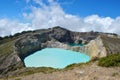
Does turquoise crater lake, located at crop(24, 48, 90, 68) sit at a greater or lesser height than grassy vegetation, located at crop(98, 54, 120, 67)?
lesser

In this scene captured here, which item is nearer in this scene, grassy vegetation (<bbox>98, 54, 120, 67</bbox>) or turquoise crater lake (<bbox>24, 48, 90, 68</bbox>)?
grassy vegetation (<bbox>98, 54, 120, 67</bbox>)

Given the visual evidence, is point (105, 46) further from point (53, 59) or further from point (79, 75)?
point (79, 75)

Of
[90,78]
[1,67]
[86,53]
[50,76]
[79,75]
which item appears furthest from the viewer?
[86,53]

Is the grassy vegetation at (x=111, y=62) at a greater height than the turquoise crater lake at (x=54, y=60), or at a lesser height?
greater

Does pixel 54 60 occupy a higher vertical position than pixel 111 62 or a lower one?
lower

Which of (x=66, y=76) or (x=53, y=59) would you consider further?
(x=53, y=59)

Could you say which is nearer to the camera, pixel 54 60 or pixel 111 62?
pixel 111 62

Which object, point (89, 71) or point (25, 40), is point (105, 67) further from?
point (25, 40)

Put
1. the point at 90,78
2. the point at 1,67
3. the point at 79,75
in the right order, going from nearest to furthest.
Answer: the point at 90,78 → the point at 79,75 → the point at 1,67

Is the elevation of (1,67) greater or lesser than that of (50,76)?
lesser

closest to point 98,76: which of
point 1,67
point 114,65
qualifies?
point 114,65

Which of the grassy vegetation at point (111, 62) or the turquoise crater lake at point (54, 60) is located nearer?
the grassy vegetation at point (111, 62)
